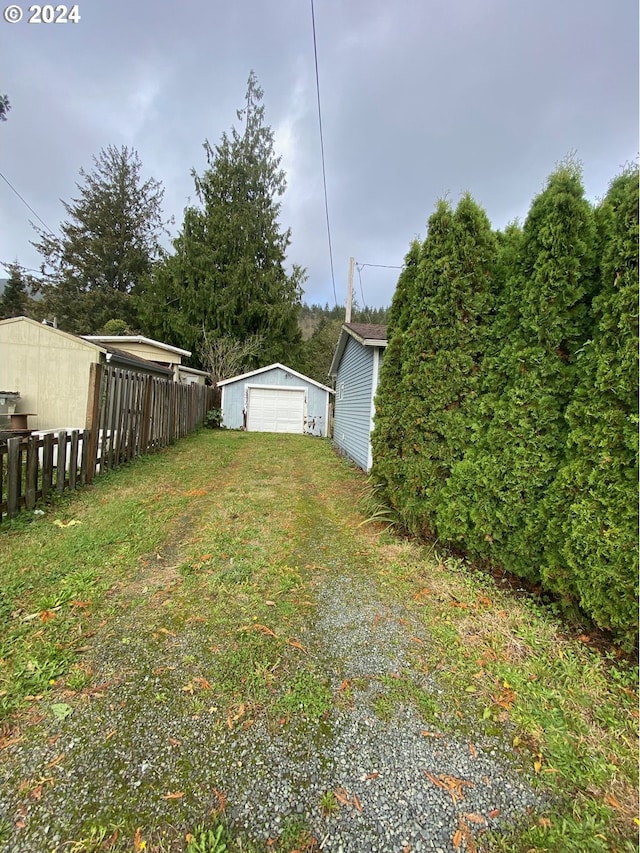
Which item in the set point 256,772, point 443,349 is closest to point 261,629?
point 256,772

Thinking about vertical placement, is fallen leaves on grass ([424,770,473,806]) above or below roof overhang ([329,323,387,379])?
below

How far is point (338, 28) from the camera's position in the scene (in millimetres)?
6672

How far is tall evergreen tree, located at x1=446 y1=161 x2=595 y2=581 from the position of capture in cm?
263

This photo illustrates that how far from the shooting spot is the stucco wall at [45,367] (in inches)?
386

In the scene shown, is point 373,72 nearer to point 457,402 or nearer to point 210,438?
point 457,402

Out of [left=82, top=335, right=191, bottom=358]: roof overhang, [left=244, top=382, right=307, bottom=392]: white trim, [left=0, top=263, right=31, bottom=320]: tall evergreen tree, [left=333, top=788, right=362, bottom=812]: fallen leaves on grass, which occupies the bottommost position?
[left=333, top=788, right=362, bottom=812]: fallen leaves on grass

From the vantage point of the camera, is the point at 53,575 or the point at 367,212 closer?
the point at 53,575

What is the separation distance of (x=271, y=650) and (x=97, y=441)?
474 centimetres

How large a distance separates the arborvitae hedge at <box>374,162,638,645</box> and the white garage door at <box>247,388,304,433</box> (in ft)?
38.8

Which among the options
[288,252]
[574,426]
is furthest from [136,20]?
[288,252]

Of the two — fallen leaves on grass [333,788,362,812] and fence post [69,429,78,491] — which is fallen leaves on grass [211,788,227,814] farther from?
fence post [69,429,78,491]

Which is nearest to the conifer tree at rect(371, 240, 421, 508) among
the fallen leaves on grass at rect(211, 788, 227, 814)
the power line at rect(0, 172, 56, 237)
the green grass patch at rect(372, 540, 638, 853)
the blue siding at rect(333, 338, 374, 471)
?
the green grass patch at rect(372, 540, 638, 853)

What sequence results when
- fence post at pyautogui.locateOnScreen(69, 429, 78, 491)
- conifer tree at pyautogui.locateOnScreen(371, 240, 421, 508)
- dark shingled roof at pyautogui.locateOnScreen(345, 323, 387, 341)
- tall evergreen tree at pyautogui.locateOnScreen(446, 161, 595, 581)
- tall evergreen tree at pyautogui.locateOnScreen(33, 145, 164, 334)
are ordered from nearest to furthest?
tall evergreen tree at pyautogui.locateOnScreen(446, 161, 595, 581) → conifer tree at pyautogui.locateOnScreen(371, 240, 421, 508) → fence post at pyautogui.locateOnScreen(69, 429, 78, 491) → dark shingled roof at pyautogui.locateOnScreen(345, 323, 387, 341) → tall evergreen tree at pyautogui.locateOnScreen(33, 145, 164, 334)

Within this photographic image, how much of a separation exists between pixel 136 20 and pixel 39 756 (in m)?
11.2
